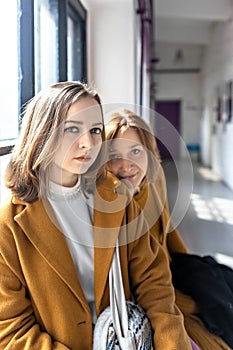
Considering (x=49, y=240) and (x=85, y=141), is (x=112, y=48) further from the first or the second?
(x=49, y=240)

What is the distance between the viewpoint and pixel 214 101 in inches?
391

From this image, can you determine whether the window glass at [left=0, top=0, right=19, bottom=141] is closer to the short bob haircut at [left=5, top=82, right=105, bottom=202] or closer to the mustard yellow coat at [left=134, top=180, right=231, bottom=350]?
the short bob haircut at [left=5, top=82, right=105, bottom=202]

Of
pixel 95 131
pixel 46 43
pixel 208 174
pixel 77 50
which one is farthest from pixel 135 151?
pixel 208 174

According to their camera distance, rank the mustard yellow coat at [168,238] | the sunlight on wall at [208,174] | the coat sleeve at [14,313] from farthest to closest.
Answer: the sunlight on wall at [208,174]
the mustard yellow coat at [168,238]
the coat sleeve at [14,313]

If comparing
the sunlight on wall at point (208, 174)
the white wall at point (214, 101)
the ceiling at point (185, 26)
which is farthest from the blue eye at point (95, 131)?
the sunlight on wall at point (208, 174)

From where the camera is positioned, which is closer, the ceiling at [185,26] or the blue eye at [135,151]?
the blue eye at [135,151]

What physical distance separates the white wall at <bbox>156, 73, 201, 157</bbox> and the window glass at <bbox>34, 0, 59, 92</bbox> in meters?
10.4

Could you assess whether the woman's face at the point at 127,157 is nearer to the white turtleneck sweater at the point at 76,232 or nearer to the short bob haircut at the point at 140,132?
the short bob haircut at the point at 140,132

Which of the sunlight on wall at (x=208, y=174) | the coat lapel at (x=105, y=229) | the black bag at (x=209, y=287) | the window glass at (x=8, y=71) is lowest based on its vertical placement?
the sunlight on wall at (x=208, y=174)

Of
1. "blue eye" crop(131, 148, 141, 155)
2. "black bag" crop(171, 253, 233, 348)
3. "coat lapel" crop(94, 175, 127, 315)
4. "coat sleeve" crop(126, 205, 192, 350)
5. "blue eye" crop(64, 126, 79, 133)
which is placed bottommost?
"black bag" crop(171, 253, 233, 348)

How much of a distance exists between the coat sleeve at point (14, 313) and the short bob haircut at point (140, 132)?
577mm

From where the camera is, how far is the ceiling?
644cm

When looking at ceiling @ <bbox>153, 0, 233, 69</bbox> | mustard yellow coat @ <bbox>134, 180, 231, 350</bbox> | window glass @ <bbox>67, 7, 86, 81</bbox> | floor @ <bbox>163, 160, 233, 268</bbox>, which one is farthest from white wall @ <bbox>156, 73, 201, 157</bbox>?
mustard yellow coat @ <bbox>134, 180, 231, 350</bbox>

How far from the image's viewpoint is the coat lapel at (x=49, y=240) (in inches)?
44.7
